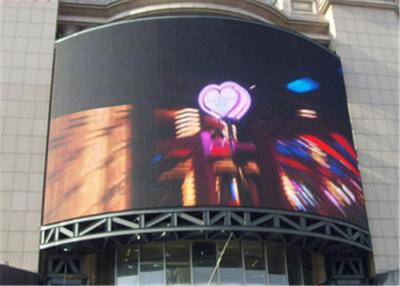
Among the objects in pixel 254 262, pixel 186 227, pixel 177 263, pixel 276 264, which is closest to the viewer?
pixel 186 227

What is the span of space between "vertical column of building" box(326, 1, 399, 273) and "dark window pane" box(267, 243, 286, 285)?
14.2 feet

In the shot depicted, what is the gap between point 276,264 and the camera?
26578mm

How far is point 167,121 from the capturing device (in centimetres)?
2686

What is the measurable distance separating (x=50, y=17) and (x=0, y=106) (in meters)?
5.41

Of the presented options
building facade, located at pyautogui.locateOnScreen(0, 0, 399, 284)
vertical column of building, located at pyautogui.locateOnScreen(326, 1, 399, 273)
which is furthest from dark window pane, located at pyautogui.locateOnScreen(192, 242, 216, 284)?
vertical column of building, located at pyautogui.locateOnScreen(326, 1, 399, 273)

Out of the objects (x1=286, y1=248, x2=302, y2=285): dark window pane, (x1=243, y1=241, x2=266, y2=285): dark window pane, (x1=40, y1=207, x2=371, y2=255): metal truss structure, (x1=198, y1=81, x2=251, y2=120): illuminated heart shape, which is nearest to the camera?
(x1=40, y1=207, x2=371, y2=255): metal truss structure

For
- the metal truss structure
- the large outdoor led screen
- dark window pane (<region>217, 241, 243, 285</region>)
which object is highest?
the large outdoor led screen

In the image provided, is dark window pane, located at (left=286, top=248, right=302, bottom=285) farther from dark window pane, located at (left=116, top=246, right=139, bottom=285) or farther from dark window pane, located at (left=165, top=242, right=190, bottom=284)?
dark window pane, located at (left=116, top=246, right=139, bottom=285)

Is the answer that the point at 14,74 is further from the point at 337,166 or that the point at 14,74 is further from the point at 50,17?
the point at 337,166

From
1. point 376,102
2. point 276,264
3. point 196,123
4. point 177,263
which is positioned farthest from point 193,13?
point 276,264

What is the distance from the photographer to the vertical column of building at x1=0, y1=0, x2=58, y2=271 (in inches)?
1021

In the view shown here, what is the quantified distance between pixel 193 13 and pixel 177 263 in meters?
12.9

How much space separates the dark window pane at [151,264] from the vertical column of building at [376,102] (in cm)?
951

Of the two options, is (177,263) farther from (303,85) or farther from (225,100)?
(303,85)
